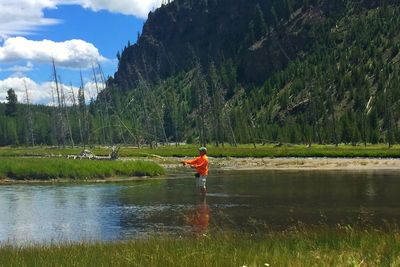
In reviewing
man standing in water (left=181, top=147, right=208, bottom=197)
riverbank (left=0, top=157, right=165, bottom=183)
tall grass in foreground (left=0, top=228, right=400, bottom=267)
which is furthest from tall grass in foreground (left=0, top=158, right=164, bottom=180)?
tall grass in foreground (left=0, top=228, right=400, bottom=267)

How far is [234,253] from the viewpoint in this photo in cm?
1244

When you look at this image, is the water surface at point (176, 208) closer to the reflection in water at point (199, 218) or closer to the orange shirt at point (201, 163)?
the reflection in water at point (199, 218)

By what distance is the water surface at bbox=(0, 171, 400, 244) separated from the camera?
21828mm

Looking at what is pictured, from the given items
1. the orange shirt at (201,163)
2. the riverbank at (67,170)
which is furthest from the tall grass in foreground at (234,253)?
the riverbank at (67,170)

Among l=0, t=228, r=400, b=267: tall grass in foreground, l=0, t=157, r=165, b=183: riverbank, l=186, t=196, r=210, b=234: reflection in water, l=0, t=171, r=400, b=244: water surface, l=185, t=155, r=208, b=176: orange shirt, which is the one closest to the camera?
l=0, t=228, r=400, b=267: tall grass in foreground

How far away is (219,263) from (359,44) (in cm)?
18055

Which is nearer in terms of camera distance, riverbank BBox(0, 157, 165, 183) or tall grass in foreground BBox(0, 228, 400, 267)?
tall grass in foreground BBox(0, 228, 400, 267)

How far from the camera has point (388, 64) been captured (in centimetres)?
16325

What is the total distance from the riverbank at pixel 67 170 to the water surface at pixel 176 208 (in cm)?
467

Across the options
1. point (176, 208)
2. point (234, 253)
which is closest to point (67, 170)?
point (176, 208)

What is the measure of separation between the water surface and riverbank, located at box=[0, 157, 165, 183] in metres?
4.67

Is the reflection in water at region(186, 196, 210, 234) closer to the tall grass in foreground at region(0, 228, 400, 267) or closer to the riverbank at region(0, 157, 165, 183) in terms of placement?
the tall grass in foreground at region(0, 228, 400, 267)

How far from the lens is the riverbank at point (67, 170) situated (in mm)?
47031

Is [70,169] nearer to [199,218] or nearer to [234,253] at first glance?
[199,218]
